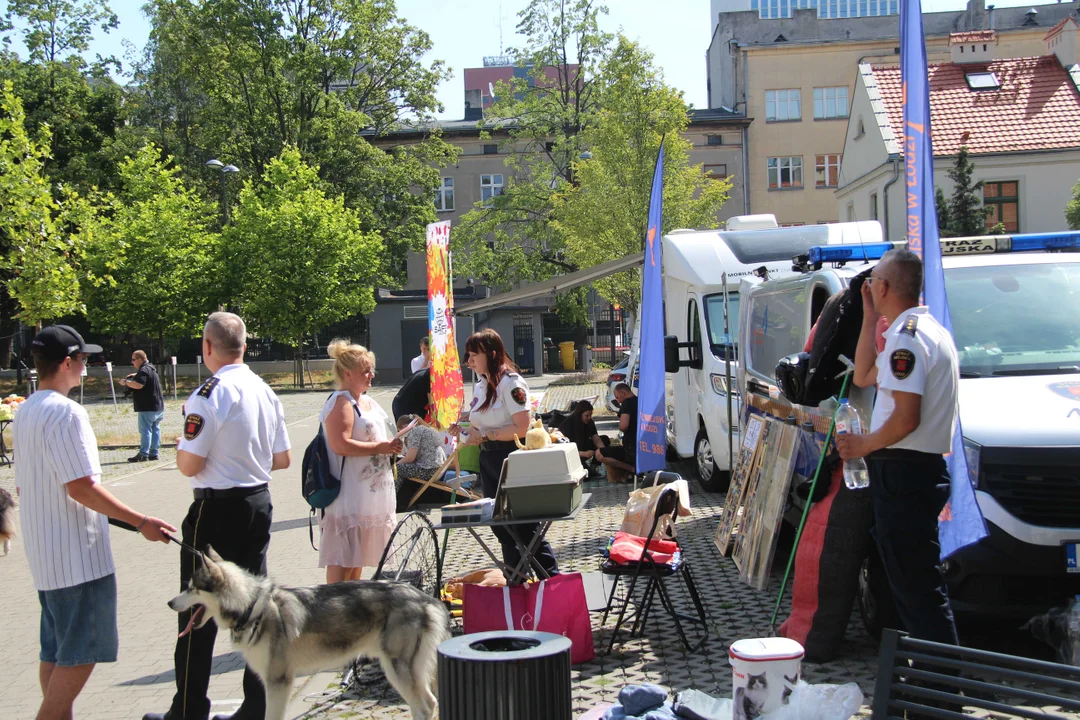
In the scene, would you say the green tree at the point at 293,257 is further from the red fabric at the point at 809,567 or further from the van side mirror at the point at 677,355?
the red fabric at the point at 809,567

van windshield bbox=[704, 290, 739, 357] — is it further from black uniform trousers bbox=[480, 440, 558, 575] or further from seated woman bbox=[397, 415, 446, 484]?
black uniform trousers bbox=[480, 440, 558, 575]

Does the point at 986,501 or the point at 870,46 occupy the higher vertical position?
the point at 870,46

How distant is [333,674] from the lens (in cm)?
607

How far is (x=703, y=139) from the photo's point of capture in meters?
52.6

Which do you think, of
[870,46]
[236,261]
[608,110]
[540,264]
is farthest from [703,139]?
[236,261]

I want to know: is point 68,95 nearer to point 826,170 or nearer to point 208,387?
point 826,170

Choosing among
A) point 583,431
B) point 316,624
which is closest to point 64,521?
point 316,624

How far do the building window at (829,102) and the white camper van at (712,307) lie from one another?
135ft

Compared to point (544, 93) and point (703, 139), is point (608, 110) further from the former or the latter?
point (703, 139)

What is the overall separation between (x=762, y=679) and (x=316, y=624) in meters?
2.02

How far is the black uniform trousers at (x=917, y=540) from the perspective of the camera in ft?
14.4

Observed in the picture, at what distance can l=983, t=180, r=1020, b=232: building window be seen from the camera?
3127cm

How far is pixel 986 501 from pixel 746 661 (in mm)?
2038

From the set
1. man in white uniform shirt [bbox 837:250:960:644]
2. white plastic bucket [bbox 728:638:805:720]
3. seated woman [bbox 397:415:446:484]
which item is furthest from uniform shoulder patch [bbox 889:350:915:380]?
seated woman [bbox 397:415:446:484]
